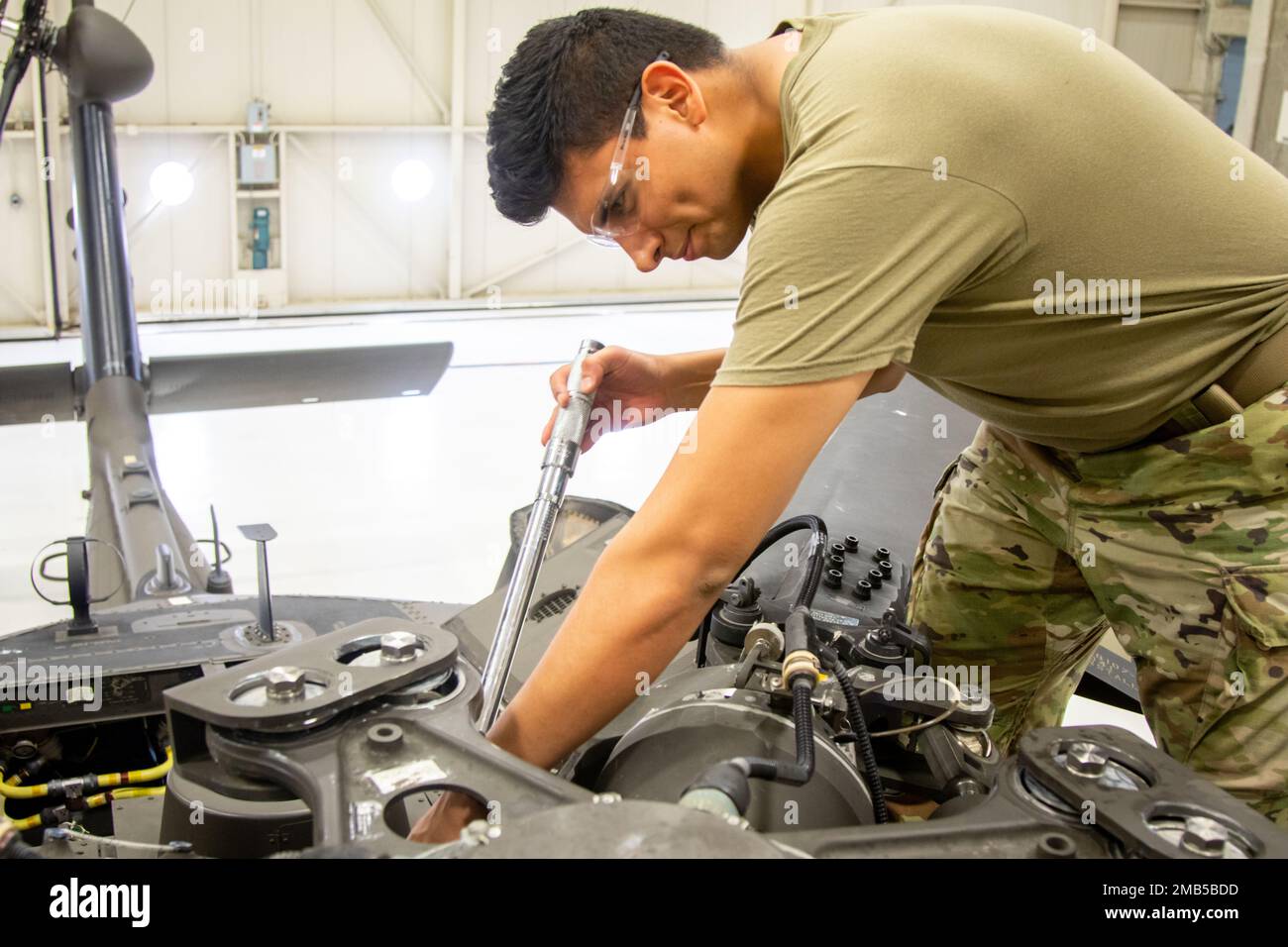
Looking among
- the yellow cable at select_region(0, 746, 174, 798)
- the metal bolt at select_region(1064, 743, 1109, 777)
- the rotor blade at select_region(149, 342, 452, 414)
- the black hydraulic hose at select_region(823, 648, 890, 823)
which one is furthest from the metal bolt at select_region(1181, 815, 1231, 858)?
the rotor blade at select_region(149, 342, 452, 414)

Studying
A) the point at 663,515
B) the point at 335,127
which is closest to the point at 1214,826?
the point at 663,515

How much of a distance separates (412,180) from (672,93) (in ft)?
26.3

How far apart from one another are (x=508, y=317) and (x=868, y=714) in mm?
8161

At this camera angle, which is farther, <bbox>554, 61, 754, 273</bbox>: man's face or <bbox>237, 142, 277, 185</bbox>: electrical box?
<bbox>237, 142, 277, 185</bbox>: electrical box

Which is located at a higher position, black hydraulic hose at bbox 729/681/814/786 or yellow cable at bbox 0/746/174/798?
black hydraulic hose at bbox 729/681/814/786

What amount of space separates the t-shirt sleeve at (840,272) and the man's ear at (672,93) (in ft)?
0.74

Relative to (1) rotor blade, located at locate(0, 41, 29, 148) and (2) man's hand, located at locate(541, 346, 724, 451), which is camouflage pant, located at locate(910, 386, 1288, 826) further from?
(1) rotor blade, located at locate(0, 41, 29, 148)

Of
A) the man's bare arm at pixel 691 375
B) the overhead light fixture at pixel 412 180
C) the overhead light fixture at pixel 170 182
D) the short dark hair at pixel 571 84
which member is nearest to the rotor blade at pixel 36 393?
the man's bare arm at pixel 691 375

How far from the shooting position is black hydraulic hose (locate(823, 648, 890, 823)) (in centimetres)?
124

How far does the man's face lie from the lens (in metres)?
1.43

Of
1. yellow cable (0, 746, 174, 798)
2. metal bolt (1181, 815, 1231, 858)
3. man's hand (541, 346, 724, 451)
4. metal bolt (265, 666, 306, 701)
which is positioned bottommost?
yellow cable (0, 746, 174, 798)

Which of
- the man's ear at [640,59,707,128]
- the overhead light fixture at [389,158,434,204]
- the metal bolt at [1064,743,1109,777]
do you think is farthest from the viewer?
the overhead light fixture at [389,158,434,204]

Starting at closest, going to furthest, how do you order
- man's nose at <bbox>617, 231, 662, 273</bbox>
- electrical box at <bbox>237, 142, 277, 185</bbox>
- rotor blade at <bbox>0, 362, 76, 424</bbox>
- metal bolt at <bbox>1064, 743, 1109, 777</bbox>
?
1. metal bolt at <bbox>1064, 743, 1109, 777</bbox>
2. man's nose at <bbox>617, 231, 662, 273</bbox>
3. rotor blade at <bbox>0, 362, 76, 424</bbox>
4. electrical box at <bbox>237, 142, 277, 185</bbox>

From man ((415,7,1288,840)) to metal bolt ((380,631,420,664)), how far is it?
127 mm
